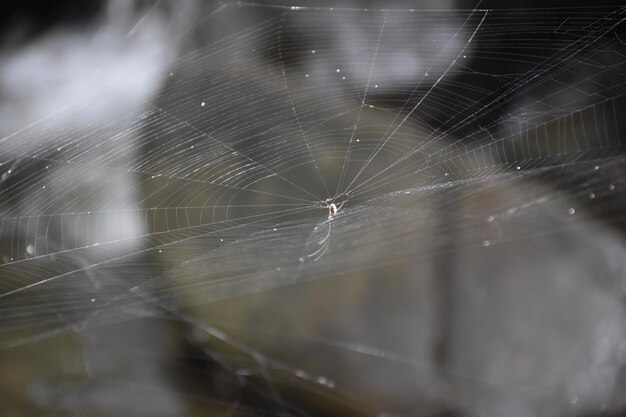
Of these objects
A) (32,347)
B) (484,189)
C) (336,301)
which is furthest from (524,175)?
(32,347)

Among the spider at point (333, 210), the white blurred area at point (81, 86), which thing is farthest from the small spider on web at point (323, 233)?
the white blurred area at point (81, 86)

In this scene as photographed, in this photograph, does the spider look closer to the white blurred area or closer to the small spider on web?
the small spider on web

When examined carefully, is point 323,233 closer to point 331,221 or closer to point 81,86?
point 331,221

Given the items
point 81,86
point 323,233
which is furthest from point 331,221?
point 81,86

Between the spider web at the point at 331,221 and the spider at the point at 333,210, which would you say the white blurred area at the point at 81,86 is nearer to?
the spider web at the point at 331,221

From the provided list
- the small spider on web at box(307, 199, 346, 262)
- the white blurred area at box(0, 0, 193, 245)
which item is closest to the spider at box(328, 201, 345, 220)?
the small spider on web at box(307, 199, 346, 262)

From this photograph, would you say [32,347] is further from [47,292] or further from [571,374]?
[571,374]

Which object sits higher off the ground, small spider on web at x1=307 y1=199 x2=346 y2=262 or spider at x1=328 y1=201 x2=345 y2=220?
spider at x1=328 y1=201 x2=345 y2=220

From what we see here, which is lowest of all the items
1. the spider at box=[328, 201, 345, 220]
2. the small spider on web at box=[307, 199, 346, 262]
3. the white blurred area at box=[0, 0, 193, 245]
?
the small spider on web at box=[307, 199, 346, 262]
